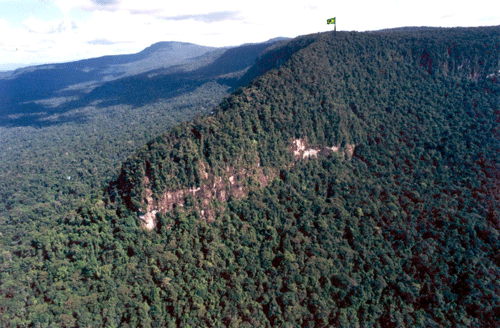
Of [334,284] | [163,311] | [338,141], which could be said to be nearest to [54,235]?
[163,311]

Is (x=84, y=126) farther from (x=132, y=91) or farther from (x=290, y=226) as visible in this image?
(x=290, y=226)

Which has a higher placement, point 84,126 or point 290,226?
point 84,126

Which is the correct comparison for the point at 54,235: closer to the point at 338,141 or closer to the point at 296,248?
the point at 296,248

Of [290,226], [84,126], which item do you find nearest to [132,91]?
[84,126]

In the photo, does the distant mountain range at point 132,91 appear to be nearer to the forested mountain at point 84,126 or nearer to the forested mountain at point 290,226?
the forested mountain at point 84,126

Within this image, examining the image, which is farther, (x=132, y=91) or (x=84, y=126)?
(x=132, y=91)

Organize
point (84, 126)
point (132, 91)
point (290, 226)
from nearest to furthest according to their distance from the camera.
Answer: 1. point (290, 226)
2. point (84, 126)
3. point (132, 91)

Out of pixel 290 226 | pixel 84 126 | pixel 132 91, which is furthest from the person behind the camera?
pixel 132 91

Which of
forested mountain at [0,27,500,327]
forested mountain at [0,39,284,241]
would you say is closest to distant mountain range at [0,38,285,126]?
forested mountain at [0,39,284,241]
